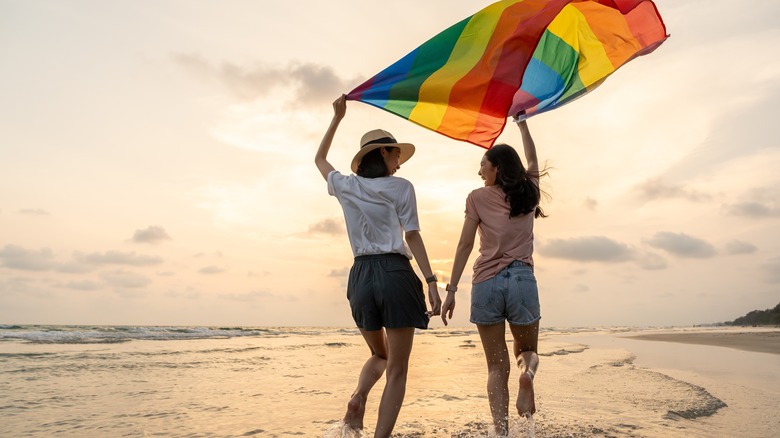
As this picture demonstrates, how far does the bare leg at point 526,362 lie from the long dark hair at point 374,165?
142cm

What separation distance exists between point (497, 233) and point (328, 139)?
1418mm

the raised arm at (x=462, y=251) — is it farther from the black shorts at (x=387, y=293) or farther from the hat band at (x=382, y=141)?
the hat band at (x=382, y=141)

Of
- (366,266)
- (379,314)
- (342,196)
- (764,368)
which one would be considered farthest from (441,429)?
Result: (764,368)

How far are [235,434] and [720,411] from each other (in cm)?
427

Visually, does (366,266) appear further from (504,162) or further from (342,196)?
(504,162)

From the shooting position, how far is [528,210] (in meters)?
4.06

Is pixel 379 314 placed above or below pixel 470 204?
below

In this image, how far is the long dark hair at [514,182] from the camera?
13.3 ft

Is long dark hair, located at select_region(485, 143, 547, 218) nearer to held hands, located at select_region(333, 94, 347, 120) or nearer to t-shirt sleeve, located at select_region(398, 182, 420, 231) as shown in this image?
t-shirt sleeve, located at select_region(398, 182, 420, 231)

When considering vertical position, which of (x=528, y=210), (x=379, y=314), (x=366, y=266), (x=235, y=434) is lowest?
(x=235, y=434)

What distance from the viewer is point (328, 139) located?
4.07 meters

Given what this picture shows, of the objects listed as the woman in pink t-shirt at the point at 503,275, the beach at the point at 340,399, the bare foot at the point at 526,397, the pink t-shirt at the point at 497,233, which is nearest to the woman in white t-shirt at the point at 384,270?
the woman in pink t-shirt at the point at 503,275

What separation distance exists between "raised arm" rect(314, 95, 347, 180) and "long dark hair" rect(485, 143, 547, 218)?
1180 mm

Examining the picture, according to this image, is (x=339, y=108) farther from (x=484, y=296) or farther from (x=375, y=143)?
(x=484, y=296)
